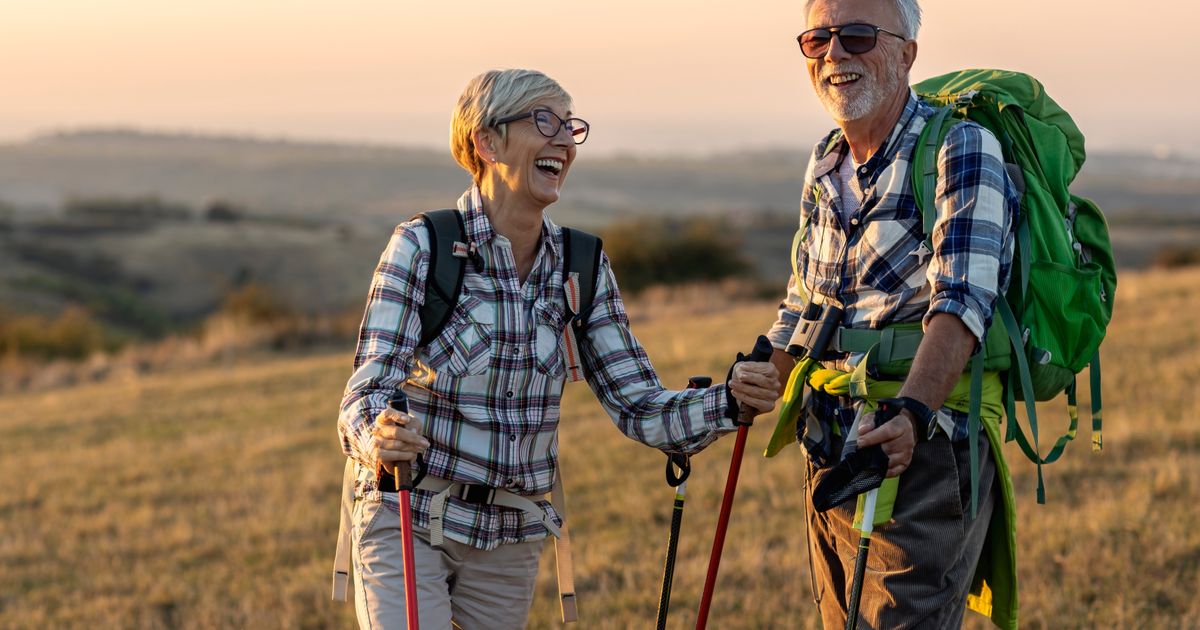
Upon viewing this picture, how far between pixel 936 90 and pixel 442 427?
193 cm

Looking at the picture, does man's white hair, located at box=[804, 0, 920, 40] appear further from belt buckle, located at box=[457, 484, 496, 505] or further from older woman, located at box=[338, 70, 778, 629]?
belt buckle, located at box=[457, 484, 496, 505]

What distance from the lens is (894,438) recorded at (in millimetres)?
3568

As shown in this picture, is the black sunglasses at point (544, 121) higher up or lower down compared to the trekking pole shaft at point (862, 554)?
higher up

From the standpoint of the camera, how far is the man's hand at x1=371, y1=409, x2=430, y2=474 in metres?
3.71

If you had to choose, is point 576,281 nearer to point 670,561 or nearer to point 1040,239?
point 670,561

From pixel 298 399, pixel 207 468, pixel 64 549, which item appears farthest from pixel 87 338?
pixel 64 549

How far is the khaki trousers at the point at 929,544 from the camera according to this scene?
3.86 metres

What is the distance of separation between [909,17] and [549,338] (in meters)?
1.50

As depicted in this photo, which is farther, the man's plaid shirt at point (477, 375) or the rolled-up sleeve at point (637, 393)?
the rolled-up sleeve at point (637, 393)

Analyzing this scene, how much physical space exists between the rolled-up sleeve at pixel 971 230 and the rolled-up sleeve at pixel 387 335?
5.02ft

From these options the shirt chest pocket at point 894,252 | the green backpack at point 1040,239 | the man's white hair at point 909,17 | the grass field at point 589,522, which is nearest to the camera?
→ the green backpack at point 1040,239

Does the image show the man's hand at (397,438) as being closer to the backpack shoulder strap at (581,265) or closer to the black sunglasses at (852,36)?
the backpack shoulder strap at (581,265)

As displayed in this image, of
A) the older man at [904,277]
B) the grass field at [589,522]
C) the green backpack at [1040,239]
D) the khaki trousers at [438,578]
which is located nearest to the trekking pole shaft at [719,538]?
the older man at [904,277]

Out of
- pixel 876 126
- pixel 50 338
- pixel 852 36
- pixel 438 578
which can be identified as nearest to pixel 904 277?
pixel 876 126
